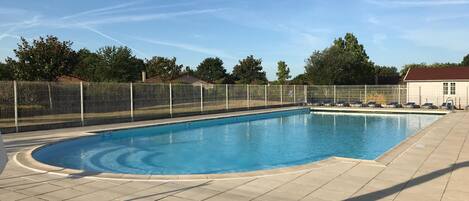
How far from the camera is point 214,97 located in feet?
69.7

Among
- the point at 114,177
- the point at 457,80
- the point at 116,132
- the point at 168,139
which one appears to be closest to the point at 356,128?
the point at 168,139

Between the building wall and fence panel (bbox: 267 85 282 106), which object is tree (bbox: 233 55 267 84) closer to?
the building wall

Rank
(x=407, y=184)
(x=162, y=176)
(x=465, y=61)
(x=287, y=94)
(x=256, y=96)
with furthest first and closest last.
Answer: (x=465, y=61) < (x=287, y=94) < (x=256, y=96) < (x=162, y=176) < (x=407, y=184)

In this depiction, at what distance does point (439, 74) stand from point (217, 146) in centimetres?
2289

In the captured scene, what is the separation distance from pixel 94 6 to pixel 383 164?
1625 centimetres

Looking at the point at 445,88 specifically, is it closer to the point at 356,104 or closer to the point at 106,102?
the point at 356,104

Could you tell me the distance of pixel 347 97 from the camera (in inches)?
1166

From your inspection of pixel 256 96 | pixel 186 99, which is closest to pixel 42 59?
pixel 186 99

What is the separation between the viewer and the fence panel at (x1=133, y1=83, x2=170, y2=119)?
53.9 ft

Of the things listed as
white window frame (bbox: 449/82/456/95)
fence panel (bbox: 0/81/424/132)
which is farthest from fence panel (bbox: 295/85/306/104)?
white window frame (bbox: 449/82/456/95)

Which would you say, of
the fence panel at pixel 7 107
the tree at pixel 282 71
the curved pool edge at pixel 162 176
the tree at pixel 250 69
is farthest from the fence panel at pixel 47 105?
the tree at pixel 250 69

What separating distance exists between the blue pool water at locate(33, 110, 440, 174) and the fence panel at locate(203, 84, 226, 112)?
2682 millimetres

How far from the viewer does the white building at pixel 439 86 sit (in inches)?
1083

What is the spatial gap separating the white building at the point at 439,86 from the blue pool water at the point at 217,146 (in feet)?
36.2
